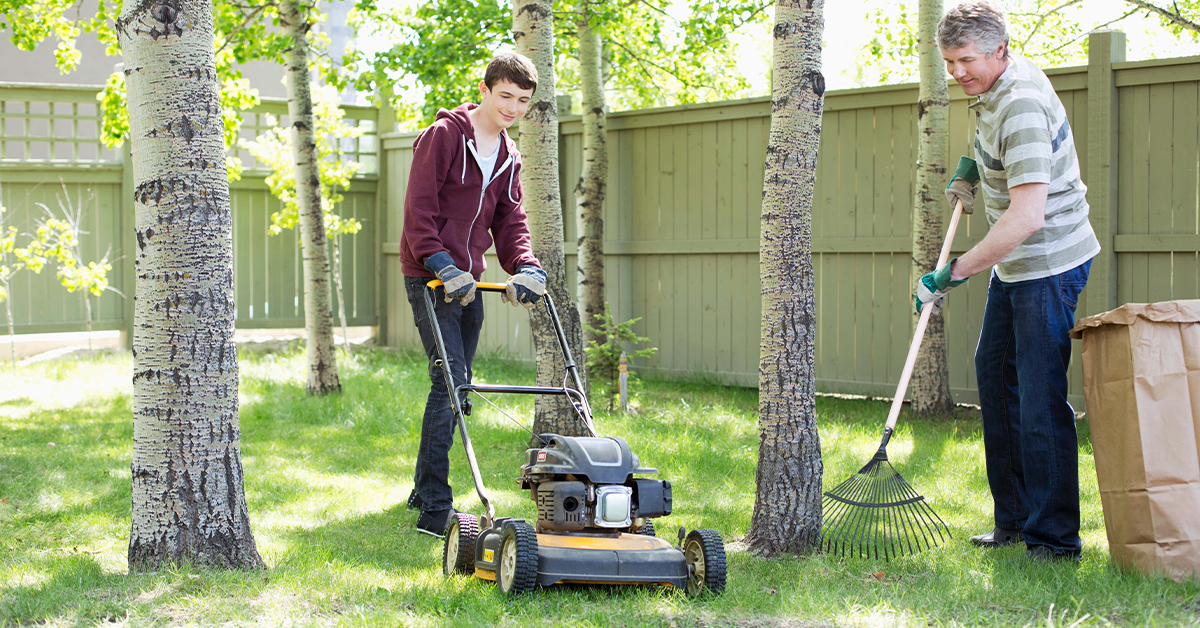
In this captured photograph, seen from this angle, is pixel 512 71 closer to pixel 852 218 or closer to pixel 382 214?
pixel 852 218

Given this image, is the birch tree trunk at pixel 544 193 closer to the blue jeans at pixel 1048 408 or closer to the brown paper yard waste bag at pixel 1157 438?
the blue jeans at pixel 1048 408

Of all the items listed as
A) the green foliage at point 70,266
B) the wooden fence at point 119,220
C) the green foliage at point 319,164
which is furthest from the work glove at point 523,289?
the wooden fence at point 119,220

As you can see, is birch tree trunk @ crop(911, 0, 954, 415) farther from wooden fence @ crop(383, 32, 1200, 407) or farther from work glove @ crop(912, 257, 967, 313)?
work glove @ crop(912, 257, 967, 313)

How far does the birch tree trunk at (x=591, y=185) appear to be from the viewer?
7344 millimetres

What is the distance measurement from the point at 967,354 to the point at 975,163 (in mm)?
3072

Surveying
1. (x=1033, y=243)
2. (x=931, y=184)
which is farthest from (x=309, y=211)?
(x=1033, y=243)

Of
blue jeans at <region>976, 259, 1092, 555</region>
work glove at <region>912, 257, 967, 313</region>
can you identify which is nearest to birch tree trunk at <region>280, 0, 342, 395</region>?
work glove at <region>912, 257, 967, 313</region>

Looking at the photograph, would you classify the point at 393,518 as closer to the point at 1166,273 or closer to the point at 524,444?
the point at 524,444

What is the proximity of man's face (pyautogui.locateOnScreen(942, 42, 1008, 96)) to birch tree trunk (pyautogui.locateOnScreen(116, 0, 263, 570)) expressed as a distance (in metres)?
2.22

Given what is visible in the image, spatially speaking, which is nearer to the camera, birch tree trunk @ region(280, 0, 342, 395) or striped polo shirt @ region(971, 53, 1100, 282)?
striped polo shirt @ region(971, 53, 1100, 282)

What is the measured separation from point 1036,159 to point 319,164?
23.4 ft

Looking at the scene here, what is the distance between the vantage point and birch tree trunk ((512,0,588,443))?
5051 mm

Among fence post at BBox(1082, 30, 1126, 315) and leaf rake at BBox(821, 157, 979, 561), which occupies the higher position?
fence post at BBox(1082, 30, 1126, 315)

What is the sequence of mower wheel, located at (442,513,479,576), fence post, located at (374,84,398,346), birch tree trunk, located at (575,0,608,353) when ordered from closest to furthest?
mower wheel, located at (442,513,479,576) < birch tree trunk, located at (575,0,608,353) < fence post, located at (374,84,398,346)
